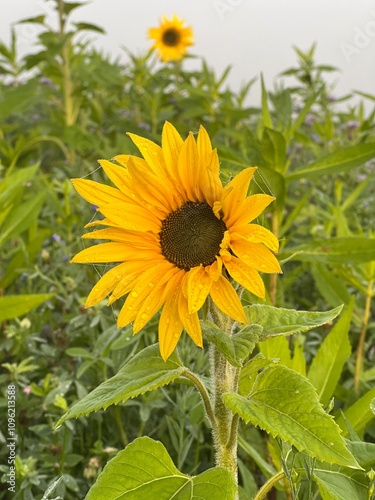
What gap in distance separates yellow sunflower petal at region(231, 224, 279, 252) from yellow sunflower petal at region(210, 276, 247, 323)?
66mm

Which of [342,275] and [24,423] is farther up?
[342,275]

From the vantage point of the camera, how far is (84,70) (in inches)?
150

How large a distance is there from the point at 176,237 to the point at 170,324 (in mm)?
129

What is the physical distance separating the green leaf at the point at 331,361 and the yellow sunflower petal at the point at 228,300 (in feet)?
1.60

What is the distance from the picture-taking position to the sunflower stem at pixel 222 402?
3.19ft

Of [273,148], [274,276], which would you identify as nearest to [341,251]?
[274,276]

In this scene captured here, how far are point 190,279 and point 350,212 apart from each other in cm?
195

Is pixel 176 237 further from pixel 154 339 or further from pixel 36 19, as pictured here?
pixel 36 19

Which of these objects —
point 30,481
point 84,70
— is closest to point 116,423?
point 30,481

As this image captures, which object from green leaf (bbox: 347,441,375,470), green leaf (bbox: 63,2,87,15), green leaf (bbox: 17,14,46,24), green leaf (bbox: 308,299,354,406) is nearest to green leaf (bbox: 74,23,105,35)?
green leaf (bbox: 63,2,87,15)

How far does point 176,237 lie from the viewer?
3.24 ft

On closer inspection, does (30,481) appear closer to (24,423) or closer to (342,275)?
(24,423)

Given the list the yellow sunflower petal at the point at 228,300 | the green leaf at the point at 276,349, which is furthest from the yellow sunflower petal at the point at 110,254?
the green leaf at the point at 276,349

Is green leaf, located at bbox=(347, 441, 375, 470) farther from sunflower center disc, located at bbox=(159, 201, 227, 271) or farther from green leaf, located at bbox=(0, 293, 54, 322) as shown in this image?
green leaf, located at bbox=(0, 293, 54, 322)
